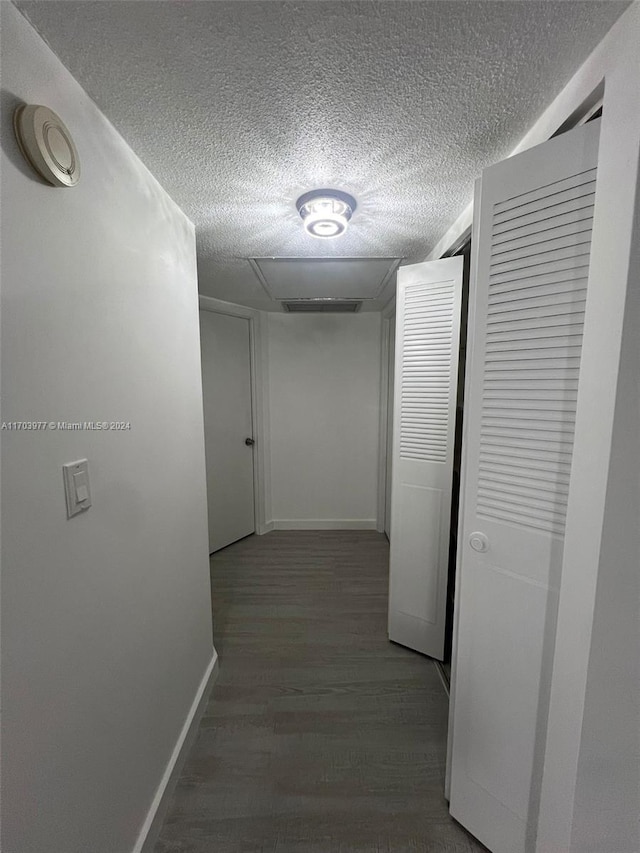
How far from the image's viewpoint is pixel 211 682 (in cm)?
158

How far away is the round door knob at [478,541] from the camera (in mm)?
955

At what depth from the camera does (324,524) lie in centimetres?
338

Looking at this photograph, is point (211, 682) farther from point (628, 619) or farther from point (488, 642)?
point (628, 619)

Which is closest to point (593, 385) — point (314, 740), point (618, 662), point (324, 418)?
point (618, 662)

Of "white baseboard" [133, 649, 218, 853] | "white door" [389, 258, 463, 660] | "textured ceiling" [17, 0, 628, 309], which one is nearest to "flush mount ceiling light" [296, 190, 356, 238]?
"textured ceiling" [17, 0, 628, 309]

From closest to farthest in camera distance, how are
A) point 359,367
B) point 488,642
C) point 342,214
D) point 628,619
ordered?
point 628,619, point 488,642, point 342,214, point 359,367

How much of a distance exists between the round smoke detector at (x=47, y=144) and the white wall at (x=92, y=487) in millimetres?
22

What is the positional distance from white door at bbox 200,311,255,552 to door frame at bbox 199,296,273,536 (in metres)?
0.05

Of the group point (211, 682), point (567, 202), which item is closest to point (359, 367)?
point (567, 202)

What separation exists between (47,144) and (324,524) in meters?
3.23

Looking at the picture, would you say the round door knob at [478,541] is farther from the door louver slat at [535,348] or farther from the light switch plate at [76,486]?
the light switch plate at [76,486]

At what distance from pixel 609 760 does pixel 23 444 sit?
1482mm

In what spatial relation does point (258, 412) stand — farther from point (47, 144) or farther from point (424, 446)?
point (47, 144)

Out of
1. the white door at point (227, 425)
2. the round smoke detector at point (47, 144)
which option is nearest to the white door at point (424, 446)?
the round smoke detector at point (47, 144)
